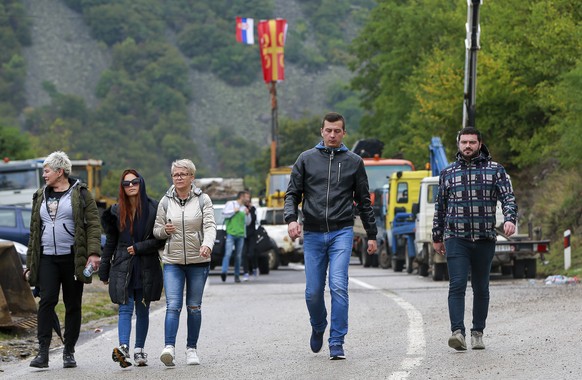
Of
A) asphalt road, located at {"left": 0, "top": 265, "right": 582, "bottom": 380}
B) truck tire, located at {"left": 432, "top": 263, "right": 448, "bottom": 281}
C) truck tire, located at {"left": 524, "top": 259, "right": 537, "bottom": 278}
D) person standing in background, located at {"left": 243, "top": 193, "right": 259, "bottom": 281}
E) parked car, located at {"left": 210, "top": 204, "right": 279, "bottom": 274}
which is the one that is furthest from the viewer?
parked car, located at {"left": 210, "top": 204, "right": 279, "bottom": 274}

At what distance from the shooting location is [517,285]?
78.7 feet

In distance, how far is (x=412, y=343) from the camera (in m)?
13.1

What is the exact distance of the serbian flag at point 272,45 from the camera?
97.8 metres

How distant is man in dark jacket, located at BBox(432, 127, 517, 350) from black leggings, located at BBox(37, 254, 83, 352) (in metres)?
3.04

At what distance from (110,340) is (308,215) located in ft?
13.4

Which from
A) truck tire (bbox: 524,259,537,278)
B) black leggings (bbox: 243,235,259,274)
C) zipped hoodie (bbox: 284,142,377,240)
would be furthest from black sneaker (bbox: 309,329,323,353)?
black leggings (bbox: 243,235,259,274)

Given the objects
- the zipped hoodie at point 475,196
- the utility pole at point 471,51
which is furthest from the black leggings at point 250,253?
the zipped hoodie at point 475,196

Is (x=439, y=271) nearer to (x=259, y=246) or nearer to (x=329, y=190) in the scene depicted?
(x=259, y=246)

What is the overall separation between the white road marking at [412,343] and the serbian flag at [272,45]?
78.3m

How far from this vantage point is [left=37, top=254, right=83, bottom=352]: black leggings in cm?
1243

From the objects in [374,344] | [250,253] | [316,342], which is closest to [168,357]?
[316,342]

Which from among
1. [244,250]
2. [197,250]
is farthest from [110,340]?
[244,250]

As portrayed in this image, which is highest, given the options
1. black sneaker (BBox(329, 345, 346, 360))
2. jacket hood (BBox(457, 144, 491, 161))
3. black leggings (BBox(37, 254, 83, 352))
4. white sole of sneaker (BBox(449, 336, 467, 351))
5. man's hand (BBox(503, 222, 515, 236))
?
jacket hood (BBox(457, 144, 491, 161))

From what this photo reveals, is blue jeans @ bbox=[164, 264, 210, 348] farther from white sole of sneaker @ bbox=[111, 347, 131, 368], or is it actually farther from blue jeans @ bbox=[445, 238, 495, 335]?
blue jeans @ bbox=[445, 238, 495, 335]
